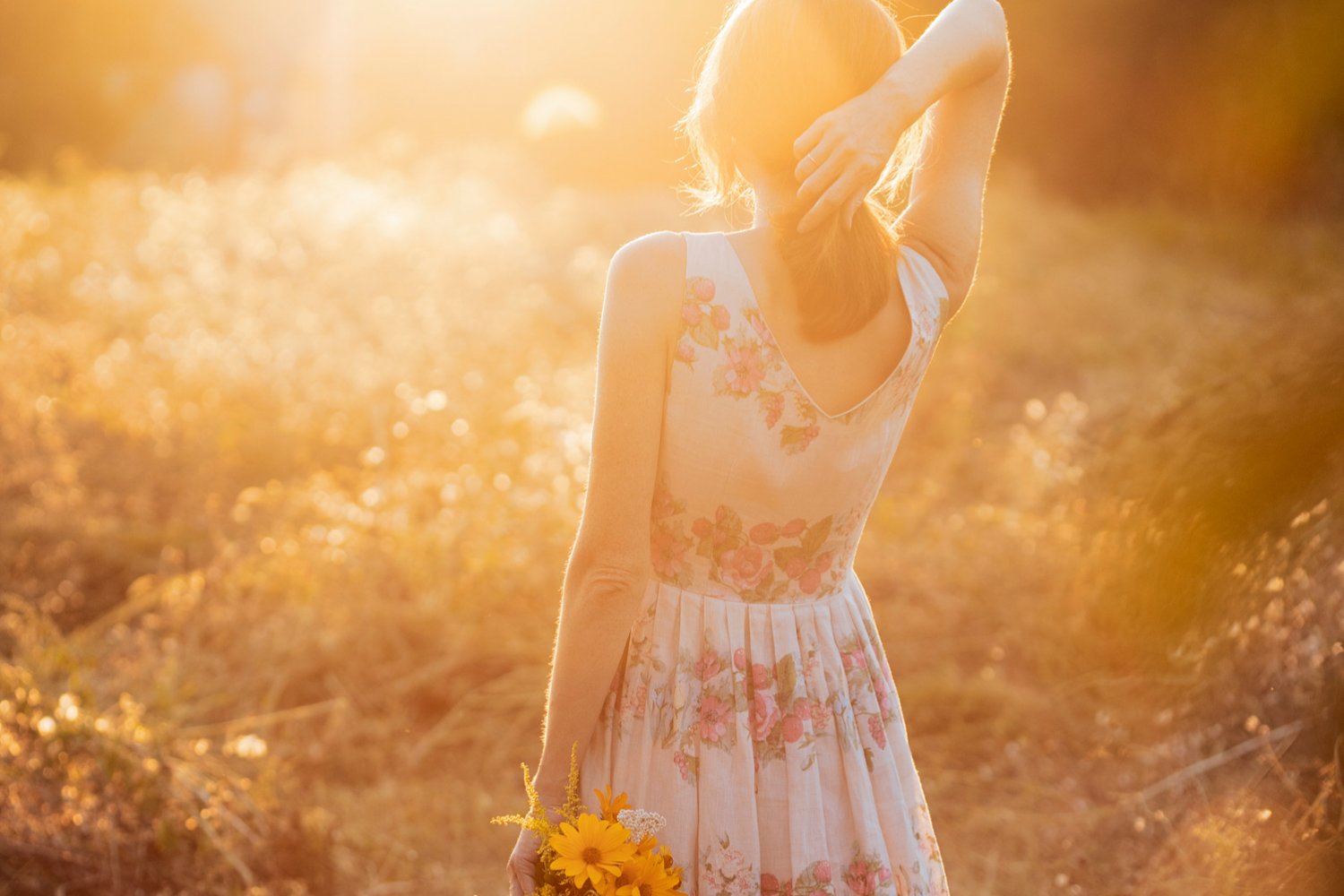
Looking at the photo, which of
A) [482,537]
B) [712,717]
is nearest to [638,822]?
[712,717]

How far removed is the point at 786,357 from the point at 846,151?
24 cm

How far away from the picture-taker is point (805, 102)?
47.4 inches

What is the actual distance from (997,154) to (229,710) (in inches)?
452

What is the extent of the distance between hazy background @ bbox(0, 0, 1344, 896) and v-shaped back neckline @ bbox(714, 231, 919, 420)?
113 millimetres

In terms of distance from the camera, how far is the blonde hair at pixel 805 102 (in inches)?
46.8

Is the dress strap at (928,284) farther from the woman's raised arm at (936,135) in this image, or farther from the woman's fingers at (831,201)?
the woman's fingers at (831,201)

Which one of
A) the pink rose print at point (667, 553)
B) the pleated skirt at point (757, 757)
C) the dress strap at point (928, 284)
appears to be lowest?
the pleated skirt at point (757, 757)

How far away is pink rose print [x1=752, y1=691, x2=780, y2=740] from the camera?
1.35 m

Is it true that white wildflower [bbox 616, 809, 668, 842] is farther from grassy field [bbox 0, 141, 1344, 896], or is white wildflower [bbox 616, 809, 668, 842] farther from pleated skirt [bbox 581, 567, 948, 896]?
grassy field [bbox 0, 141, 1344, 896]

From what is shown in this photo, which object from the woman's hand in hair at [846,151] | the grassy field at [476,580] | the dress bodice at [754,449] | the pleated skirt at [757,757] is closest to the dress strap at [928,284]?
the dress bodice at [754,449]

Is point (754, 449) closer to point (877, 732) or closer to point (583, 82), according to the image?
point (877, 732)

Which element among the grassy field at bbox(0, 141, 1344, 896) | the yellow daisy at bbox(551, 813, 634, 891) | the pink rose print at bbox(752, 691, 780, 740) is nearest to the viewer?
the yellow daisy at bbox(551, 813, 634, 891)

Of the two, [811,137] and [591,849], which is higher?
[811,137]

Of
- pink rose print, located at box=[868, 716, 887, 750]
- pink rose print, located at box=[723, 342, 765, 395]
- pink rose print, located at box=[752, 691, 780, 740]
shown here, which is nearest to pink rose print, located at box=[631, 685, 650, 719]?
pink rose print, located at box=[752, 691, 780, 740]
